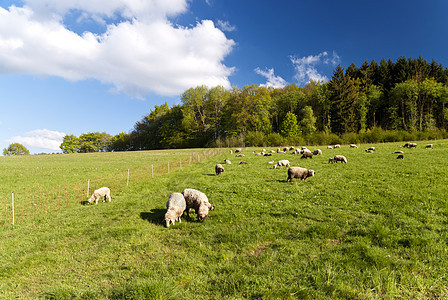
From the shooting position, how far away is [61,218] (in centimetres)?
1109

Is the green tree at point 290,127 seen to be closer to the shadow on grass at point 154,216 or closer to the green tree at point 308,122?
the green tree at point 308,122

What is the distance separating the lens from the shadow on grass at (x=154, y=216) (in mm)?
9758

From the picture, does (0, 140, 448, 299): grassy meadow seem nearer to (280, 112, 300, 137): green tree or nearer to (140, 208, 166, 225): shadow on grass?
(140, 208, 166, 225): shadow on grass

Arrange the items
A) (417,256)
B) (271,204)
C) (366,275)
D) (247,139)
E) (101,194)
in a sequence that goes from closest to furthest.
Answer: (366,275), (417,256), (271,204), (101,194), (247,139)

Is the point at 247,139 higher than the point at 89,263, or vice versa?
the point at 247,139

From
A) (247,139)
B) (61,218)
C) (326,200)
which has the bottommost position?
(61,218)

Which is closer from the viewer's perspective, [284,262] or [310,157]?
[284,262]

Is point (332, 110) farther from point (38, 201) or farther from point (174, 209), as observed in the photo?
point (38, 201)

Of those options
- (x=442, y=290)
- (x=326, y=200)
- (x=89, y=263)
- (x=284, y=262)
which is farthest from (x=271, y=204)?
(x=89, y=263)

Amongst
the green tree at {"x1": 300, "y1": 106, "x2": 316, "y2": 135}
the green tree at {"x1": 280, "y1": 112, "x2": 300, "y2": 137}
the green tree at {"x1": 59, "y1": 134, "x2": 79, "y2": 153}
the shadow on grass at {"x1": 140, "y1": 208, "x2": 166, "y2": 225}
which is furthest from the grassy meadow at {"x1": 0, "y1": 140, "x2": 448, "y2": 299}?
the green tree at {"x1": 59, "y1": 134, "x2": 79, "y2": 153}

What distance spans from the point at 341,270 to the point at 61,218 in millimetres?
13567

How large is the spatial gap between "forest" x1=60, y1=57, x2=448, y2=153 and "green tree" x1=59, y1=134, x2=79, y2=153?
65508mm

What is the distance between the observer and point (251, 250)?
21.9 feet

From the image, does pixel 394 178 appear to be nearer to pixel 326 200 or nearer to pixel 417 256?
pixel 326 200
